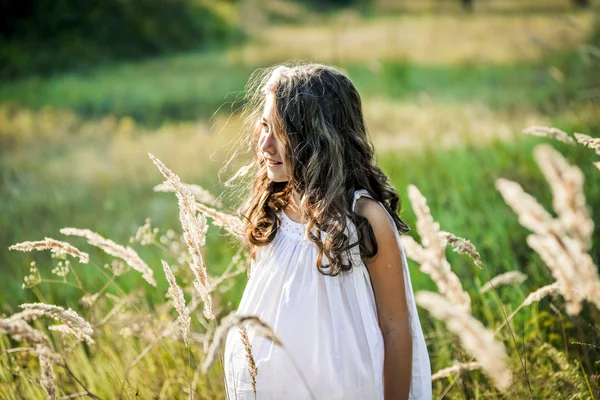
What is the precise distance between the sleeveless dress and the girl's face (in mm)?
208

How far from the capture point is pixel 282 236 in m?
2.34

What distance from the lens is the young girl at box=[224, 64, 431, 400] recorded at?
2.09 metres

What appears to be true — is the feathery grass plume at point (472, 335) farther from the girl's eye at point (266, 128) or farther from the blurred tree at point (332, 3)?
the blurred tree at point (332, 3)

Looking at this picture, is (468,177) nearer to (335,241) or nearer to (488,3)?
(335,241)

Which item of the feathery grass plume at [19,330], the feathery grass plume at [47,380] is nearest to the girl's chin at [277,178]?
the feathery grass plume at [47,380]

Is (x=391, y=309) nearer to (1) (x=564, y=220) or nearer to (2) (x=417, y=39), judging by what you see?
(1) (x=564, y=220)

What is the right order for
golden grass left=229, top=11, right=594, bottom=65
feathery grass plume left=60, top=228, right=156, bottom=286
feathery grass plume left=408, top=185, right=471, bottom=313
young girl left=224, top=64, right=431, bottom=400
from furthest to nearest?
1. golden grass left=229, top=11, right=594, bottom=65
2. young girl left=224, top=64, right=431, bottom=400
3. feathery grass plume left=60, top=228, right=156, bottom=286
4. feathery grass plume left=408, top=185, right=471, bottom=313

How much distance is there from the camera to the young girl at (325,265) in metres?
2.09

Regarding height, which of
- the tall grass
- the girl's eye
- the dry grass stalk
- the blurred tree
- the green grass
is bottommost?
the green grass

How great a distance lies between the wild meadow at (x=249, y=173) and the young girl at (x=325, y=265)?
0.52 ft

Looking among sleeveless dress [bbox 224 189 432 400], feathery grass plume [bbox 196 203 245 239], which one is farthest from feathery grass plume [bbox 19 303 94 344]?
feathery grass plume [bbox 196 203 245 239]

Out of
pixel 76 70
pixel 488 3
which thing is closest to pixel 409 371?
pixel 76 70

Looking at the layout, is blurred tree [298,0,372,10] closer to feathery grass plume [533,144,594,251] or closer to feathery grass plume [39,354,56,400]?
feathery grass plume [39,354,56,400]

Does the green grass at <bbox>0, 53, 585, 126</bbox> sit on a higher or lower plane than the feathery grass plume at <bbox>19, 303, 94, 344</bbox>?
lower
